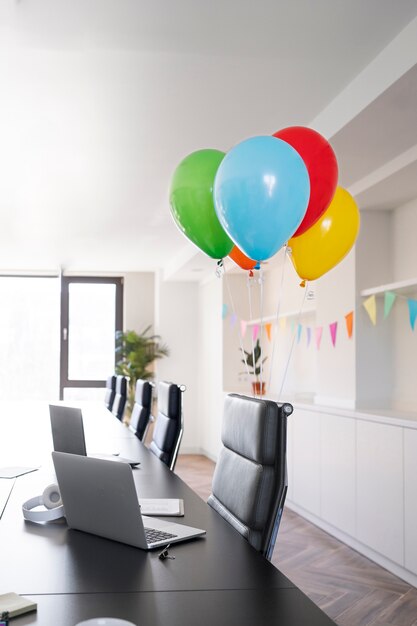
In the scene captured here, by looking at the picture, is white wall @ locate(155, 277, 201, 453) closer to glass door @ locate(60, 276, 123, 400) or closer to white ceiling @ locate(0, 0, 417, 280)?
glass door @ locate(60, 276, 123, 400)

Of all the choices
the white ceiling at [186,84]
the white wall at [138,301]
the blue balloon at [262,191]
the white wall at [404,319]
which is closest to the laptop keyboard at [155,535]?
the blue balloon at [262,191]

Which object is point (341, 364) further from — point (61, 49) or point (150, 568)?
point (150, 568)

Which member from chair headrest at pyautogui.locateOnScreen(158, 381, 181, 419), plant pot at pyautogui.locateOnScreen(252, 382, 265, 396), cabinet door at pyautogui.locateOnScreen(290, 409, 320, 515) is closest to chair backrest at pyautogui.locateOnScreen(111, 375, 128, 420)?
plant pot at pyautogui.locateOnScreen(252, 382, 265, 396)

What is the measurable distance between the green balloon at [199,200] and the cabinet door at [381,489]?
168 cm

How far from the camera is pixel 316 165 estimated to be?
235 cm

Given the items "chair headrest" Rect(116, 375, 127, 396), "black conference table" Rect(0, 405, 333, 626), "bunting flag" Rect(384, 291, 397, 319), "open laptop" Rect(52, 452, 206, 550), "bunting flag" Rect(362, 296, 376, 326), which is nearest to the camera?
"black conference table" Rect(0, 405, 333, 626)

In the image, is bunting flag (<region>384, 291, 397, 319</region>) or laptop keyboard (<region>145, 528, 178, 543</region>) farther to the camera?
bunting flag (<region>384, 291, 397, 319</region>)

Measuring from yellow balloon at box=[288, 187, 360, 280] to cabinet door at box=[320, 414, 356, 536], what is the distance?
5.42 ft

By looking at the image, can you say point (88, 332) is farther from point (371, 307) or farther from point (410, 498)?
point (410, 498)

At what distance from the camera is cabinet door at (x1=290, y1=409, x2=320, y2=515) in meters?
4.66

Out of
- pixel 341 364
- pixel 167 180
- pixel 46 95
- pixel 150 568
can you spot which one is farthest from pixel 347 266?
pixel 150 568

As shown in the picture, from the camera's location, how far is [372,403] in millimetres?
4441

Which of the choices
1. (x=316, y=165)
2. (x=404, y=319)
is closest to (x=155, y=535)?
(x=316, y=165)

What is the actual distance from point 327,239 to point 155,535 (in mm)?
1414
